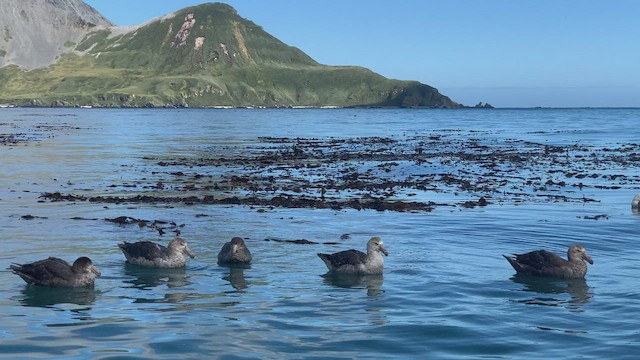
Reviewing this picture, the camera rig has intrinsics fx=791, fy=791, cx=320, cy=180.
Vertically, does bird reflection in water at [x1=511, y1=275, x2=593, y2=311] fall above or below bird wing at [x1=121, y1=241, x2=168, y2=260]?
below

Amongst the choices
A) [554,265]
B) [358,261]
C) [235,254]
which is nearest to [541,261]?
[554,265]

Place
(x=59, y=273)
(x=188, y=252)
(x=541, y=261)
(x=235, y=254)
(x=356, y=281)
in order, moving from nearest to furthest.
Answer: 1. (x=59, y=273)
2. (x=356, y=281)
3. (x=541, y=261)
4. (x=235, y=254)
5. (x=188, y=252)

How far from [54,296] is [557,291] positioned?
11292 mm

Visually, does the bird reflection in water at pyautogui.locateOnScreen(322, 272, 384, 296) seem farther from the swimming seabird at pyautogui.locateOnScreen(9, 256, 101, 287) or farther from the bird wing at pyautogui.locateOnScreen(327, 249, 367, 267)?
the swimming seabird at pyautogui.locateOnScreen(9, 256, 101, 287)

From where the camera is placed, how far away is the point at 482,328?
47.6 feet

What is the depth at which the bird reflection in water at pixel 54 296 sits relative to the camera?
16.4m

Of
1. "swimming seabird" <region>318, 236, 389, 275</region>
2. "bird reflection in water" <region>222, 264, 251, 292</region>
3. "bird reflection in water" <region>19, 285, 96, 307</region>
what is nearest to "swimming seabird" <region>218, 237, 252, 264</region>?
"bird reflection in water" <region>222, 264, 251, 292</region>

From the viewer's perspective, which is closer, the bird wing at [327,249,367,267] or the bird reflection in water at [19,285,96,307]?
the bird reflection in water at [19,285,96,307]

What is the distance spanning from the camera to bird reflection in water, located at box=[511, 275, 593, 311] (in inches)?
667

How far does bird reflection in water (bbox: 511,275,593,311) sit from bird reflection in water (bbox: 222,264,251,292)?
20.5 ft

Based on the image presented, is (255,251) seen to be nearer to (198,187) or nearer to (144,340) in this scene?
(144,340)

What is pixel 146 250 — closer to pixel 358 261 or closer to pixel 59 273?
pixel 59 273

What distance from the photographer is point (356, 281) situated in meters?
19.0

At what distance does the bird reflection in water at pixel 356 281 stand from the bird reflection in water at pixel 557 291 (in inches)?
129
